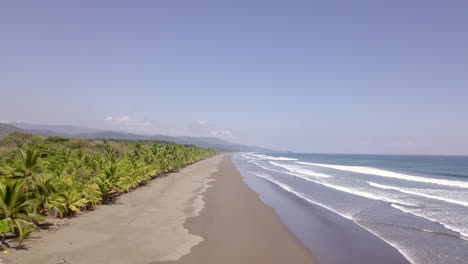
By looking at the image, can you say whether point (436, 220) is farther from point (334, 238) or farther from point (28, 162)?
point (28, 162)

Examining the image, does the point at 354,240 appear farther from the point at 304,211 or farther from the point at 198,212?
the point at 198,212

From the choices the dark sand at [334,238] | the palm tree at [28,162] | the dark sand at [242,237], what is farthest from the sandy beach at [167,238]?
the palm tree at [28,162]

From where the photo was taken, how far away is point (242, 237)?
44.1 feet

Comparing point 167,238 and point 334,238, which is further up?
point 334,238

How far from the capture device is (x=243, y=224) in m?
15.9

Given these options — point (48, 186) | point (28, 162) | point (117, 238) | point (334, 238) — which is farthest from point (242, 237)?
point (28, 162)

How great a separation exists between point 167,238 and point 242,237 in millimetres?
2837

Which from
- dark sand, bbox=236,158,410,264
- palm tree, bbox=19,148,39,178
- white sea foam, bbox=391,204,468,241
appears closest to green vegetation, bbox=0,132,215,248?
palm tree, bbox=19,148,39,178

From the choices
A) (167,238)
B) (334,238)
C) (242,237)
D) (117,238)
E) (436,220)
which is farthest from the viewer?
(436,220)

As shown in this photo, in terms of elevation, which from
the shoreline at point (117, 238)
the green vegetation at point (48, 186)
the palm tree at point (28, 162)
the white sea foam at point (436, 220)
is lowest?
the shoreline at point (117, 238)

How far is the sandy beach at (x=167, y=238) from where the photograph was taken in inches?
412

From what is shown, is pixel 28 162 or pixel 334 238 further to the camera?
pixel 334 238

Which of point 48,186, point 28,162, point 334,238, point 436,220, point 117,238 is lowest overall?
point 117,238

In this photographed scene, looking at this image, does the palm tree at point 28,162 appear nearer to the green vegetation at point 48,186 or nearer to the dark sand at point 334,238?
the green vegetation at point 48,186
